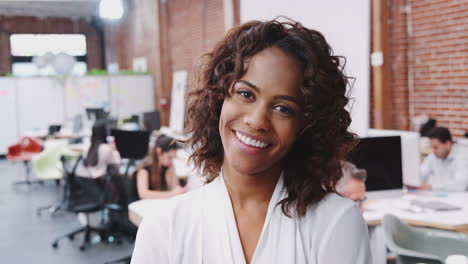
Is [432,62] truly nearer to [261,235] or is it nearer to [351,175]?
[351,175]

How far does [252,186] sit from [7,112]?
1184 centimetres

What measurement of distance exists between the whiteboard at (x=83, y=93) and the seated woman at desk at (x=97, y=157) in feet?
22.6

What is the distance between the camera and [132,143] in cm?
455

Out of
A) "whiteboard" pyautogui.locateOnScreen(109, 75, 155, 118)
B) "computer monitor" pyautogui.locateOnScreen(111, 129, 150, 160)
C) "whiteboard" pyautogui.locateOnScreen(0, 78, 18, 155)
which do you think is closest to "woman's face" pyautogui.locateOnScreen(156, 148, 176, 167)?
"computer monitor" pyautogui.locateOnScreen(111, 129, 150, 160)

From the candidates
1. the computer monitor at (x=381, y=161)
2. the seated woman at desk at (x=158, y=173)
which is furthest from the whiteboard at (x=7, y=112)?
the computer monitor at (x=381, y=161)

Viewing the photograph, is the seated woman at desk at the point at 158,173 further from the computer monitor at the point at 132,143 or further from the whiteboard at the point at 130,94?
the whiteboard at the point at 130,94

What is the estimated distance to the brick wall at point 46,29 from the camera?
50.8ft

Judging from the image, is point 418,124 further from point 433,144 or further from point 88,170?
point 88,170

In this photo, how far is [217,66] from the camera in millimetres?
→ 1102

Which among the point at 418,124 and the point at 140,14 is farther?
the point at 140,14

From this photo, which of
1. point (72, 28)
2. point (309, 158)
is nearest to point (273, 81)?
point (309, 158)

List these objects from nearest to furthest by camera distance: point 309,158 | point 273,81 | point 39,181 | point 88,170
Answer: point 273,81 < point 309,158 < point 88,170 < point 39,181

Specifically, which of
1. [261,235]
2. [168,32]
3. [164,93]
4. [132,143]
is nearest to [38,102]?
[164,93]

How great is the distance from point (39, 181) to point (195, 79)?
8046 millimetres
